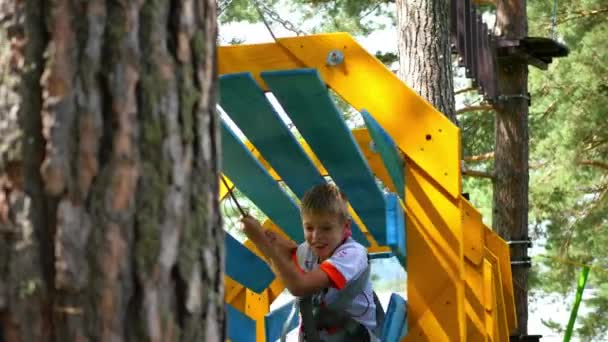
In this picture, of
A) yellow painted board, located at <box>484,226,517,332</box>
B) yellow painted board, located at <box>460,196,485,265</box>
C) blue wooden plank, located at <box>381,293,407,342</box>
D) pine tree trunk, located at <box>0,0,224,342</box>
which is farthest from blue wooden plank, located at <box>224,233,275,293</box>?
pine tree trunk, located at <box>0,0,224,342</box>

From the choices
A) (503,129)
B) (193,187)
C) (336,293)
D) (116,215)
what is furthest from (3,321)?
(503,129)

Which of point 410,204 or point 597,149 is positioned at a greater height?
point 410,204

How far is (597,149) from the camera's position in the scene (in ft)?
57.1

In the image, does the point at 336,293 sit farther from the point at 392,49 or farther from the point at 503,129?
the point at 392,49

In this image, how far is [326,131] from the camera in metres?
4.72

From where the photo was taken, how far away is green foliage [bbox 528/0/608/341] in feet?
53.6

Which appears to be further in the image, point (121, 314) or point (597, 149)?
point (597, 149)

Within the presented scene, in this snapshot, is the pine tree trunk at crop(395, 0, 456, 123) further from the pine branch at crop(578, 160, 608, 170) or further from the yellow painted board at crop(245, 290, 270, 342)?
the pine branch at crop(578, 160, 608, 170)

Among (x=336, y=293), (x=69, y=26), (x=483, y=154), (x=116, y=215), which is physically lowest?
(x=483, y=154)

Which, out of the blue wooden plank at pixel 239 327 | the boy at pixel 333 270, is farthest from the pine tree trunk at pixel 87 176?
the blue wooden plank at pixel 239 327

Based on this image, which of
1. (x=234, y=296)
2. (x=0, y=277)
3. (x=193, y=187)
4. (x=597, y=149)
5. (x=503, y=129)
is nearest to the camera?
(x=0, y=277)

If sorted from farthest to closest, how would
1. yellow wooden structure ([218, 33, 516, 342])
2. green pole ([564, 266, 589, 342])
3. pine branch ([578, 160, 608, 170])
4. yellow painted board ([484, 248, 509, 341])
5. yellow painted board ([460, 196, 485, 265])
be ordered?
pine branch ([578, 160, 608, 170]) → green pole ([564, 266, 589, 342]) → yellow painted board ([484, 248, 509, 341]) → yellow painted board ([460, 196, 485, 265]) → yellow wooden structure ([218, 33, 516, 342])

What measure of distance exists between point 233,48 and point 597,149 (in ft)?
43.7

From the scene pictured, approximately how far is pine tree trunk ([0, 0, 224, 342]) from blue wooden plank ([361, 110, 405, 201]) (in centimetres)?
281
